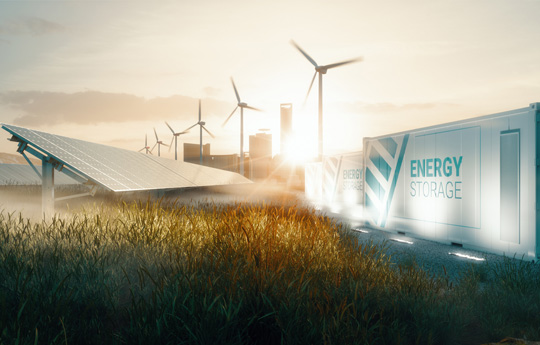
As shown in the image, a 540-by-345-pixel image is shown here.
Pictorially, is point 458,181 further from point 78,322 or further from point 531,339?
point 78,322

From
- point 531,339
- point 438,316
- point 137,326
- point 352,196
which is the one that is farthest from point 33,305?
point 352,196

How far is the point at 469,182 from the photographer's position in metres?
9.23

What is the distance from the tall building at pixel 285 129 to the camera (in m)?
103

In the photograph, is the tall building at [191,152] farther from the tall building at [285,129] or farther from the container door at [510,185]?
the container door at [510,185]

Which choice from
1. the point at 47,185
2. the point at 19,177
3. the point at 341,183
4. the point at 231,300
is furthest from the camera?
the point at 19,177

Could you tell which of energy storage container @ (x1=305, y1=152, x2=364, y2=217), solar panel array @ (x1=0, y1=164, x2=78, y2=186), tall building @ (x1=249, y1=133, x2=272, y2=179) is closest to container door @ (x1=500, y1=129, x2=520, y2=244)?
energy storage container @ (x1=305, y1=152, x2=364, y2=217)

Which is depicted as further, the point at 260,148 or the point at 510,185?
the point at 260,148

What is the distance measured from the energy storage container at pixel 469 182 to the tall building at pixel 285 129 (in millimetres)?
89261

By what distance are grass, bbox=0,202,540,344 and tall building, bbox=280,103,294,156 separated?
96.1m

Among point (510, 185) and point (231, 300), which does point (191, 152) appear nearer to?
point (510, 185)

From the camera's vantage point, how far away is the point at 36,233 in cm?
622

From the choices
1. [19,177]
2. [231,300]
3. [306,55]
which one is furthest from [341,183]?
[19,177]

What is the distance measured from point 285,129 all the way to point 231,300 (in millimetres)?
104681

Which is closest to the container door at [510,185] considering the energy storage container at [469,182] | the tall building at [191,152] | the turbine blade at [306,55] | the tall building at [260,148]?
the energy storage container at [469,182]
